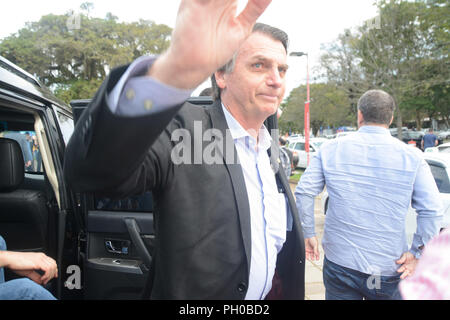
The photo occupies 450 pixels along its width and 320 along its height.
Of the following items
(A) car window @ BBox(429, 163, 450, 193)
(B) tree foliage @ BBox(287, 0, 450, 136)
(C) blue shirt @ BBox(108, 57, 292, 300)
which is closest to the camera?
(C) blue shirt @ BBox(108, 57, 292, 300)

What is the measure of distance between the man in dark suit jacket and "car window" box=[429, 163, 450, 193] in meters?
3.55

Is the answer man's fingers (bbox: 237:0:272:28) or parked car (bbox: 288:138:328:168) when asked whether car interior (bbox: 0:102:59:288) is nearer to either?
man's fingers (bbox: 237:0:272:28)

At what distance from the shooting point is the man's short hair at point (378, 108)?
2.47 m

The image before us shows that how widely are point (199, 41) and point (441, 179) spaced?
4.65m

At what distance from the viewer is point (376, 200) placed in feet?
7.47

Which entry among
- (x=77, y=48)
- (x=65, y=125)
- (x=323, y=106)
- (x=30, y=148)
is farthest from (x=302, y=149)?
(x=323, y=106)

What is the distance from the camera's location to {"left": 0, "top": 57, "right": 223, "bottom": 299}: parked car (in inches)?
91.0

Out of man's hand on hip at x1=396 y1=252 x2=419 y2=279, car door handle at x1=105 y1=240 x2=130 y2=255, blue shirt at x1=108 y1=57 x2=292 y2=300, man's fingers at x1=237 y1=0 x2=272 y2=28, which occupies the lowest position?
man's hand on hip at x1=396 y1=252 x2=419 y2=279

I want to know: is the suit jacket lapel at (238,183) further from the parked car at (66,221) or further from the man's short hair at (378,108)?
the man's short hair at (378,108)

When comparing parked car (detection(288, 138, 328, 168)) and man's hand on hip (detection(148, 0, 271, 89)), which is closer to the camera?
man's hand on hip (detection(148, 0, 271, 89))

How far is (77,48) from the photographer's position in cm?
2522

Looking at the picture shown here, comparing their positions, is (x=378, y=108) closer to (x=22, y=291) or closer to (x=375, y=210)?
(x=375, y=210)

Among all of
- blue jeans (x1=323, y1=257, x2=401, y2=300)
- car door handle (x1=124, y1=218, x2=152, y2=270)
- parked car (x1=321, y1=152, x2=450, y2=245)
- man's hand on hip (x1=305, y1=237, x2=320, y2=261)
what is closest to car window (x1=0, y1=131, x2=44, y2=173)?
car door handle (x1=124, y1=218, x2=152, y2=270)
